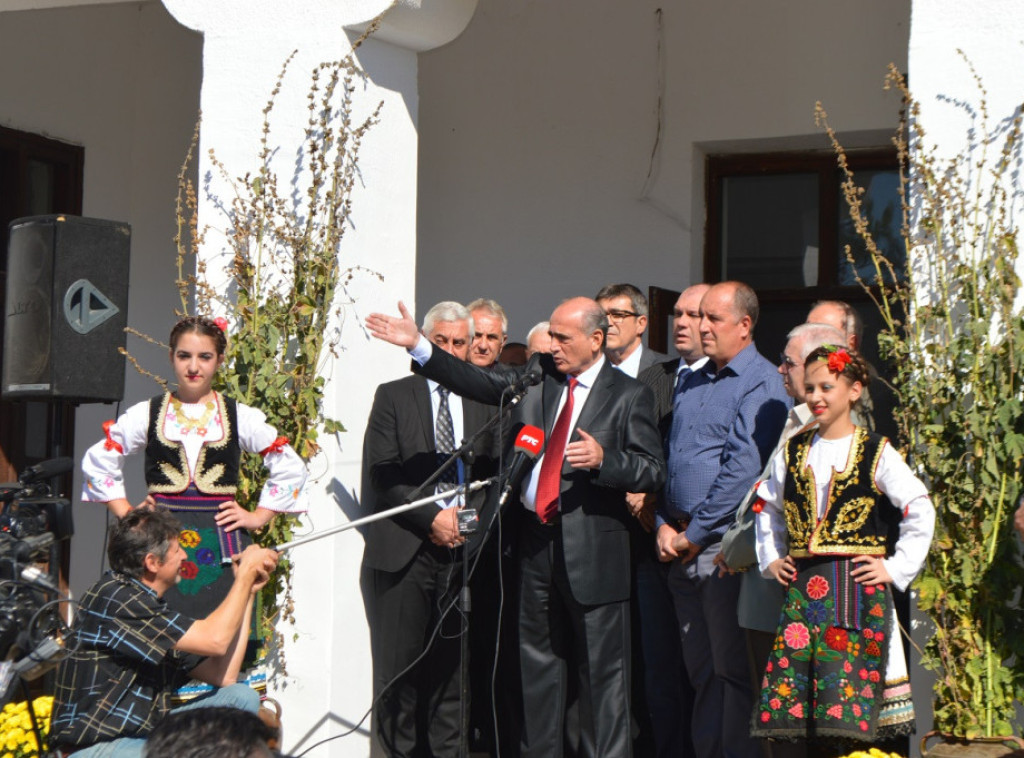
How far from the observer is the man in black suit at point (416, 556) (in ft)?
19.3

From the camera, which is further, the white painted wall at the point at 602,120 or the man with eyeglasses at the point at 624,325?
the white painted wall at the point at 602,120

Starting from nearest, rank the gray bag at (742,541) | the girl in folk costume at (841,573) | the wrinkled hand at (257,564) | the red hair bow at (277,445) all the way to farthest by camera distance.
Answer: the wrinkled hand at (257,564) → the girl in folk costume at (841,573) → the gray bag at (742,541) → the red hair bow at (277,445)

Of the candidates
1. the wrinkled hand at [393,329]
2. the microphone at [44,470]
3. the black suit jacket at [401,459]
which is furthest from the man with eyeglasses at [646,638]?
the microphone at [44,470]

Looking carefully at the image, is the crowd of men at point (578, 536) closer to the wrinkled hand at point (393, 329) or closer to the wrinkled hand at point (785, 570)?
the wrinkled hand at point (393, 329)

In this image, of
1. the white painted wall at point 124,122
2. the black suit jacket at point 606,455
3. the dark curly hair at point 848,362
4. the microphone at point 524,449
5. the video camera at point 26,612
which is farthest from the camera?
the white painted wall at point 124,122

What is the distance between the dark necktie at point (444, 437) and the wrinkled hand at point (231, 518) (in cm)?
87

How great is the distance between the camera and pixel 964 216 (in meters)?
5.07

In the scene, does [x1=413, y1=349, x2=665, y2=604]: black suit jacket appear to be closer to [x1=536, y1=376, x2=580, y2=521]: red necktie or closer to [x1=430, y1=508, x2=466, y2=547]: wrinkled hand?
[x1=536, y1=376, x2=580, y2=521]: red necktie

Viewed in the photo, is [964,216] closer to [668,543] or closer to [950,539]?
[950,539]

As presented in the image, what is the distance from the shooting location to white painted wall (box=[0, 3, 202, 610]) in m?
8.35

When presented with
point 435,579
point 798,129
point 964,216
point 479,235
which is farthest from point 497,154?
point 964,216

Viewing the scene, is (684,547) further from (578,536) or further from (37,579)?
(37,579)

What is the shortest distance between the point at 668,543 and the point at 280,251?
198 cm

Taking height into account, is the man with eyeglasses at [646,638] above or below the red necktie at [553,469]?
below
